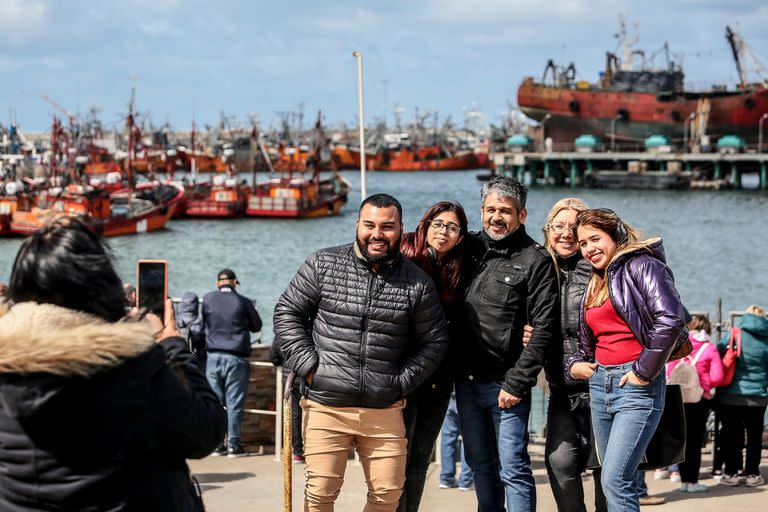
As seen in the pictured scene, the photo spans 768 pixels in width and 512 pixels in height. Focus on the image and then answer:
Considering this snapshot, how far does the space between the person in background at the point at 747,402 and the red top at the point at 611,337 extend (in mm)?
2435

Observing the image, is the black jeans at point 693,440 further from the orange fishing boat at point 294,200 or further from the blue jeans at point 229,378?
the orange fishing boat at point 294,200

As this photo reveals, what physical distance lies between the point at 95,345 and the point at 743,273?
1608 inches

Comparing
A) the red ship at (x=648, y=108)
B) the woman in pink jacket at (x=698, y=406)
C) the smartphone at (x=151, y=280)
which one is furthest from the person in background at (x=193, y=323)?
the red ship at (x=648, y=108)

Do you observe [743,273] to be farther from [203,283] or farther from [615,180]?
[615,180]

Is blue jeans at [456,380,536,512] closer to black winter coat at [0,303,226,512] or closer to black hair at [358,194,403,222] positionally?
black hair at [358,194,403,222]

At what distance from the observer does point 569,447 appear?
16.3 ft

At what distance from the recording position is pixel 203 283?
39.0 m

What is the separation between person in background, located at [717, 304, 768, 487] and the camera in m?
6.78

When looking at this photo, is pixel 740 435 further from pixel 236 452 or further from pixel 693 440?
pixel 236 452

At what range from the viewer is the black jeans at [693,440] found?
653 centimetres

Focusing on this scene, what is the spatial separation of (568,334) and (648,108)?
90553mm

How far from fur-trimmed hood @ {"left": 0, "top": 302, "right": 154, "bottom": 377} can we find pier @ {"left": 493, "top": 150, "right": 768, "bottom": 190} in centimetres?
8092

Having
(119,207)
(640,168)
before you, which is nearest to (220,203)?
(119,207)

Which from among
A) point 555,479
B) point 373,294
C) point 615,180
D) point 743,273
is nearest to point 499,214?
point 373,294
